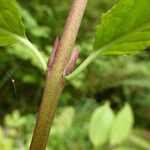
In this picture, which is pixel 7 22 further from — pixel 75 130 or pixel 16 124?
pixel 75 130

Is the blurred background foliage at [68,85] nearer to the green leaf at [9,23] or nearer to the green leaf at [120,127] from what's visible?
the green leaf at [120,127]

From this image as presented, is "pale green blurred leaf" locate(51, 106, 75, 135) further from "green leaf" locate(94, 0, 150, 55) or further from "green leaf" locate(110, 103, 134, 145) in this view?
"green leaf" locate(94, 0, 150, 55)

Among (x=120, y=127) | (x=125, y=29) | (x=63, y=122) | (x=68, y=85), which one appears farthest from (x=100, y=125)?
(x=68, y=85)

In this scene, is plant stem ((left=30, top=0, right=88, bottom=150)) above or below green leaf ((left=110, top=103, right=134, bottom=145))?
below

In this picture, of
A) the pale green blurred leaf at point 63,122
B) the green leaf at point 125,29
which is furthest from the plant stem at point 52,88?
the pale green blurred leaf at point 63,122

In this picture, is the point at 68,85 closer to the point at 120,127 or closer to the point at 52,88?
the point at 120,127

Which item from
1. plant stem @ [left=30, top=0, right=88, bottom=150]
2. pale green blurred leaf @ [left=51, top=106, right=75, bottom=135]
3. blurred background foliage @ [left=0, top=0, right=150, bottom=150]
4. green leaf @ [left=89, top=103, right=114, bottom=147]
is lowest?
plant stem @ [left=30, top=0, right=88, bottom=150]

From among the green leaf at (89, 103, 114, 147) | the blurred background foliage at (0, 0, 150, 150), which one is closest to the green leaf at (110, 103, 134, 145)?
the green leaf at (89, 103, 114, 147)

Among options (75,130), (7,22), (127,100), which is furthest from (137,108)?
(7,22)
